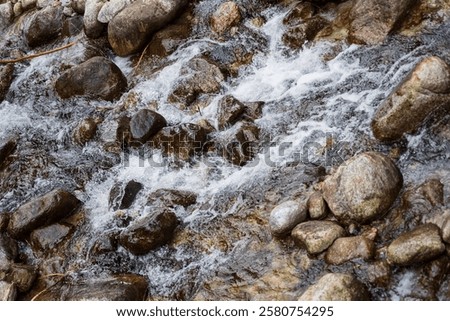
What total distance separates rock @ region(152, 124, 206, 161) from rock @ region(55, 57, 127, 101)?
1469 mm

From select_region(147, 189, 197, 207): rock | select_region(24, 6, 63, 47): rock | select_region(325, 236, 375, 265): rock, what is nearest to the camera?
select_region(325, 236, 375, 265): rock

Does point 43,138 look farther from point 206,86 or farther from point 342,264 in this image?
point 342,264

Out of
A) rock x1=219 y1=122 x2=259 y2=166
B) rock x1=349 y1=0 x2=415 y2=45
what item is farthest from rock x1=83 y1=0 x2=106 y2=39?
rock x1=349 y1=0 x2=415 y2=45

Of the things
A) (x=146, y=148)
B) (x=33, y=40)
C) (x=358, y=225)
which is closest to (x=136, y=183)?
(x=146, y=148)

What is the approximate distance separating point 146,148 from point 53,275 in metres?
1.98

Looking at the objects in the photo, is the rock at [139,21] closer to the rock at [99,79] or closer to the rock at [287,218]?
the rock at [99,79]

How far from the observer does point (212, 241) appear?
5.02 meters

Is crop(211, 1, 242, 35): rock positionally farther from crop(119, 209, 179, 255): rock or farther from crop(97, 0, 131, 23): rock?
crop(119, 209, 179, 255): rock

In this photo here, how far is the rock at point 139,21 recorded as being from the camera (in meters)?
7.52

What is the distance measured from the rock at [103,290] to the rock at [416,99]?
3.04m

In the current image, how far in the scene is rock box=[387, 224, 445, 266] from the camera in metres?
3.86

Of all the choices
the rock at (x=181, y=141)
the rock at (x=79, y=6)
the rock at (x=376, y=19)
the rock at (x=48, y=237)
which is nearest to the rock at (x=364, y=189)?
the rock at (x=181, y=141)

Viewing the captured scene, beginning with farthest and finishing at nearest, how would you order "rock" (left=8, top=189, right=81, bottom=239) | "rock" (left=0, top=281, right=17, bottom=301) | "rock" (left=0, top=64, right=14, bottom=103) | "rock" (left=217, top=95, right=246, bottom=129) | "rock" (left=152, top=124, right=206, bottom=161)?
"rock" (left=0, top=64, right=14, bottom=103), "rock" (left=217, top=95, right=246, bottom=129), "rock" (left=152, top=124, right=206, bottom=161), "rock" (left=8, top=189, right=81, bottom=239), "rock" (left=0, top=281, right=17, bottom=301)

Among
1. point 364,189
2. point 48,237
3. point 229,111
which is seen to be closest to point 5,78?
point 48,237
